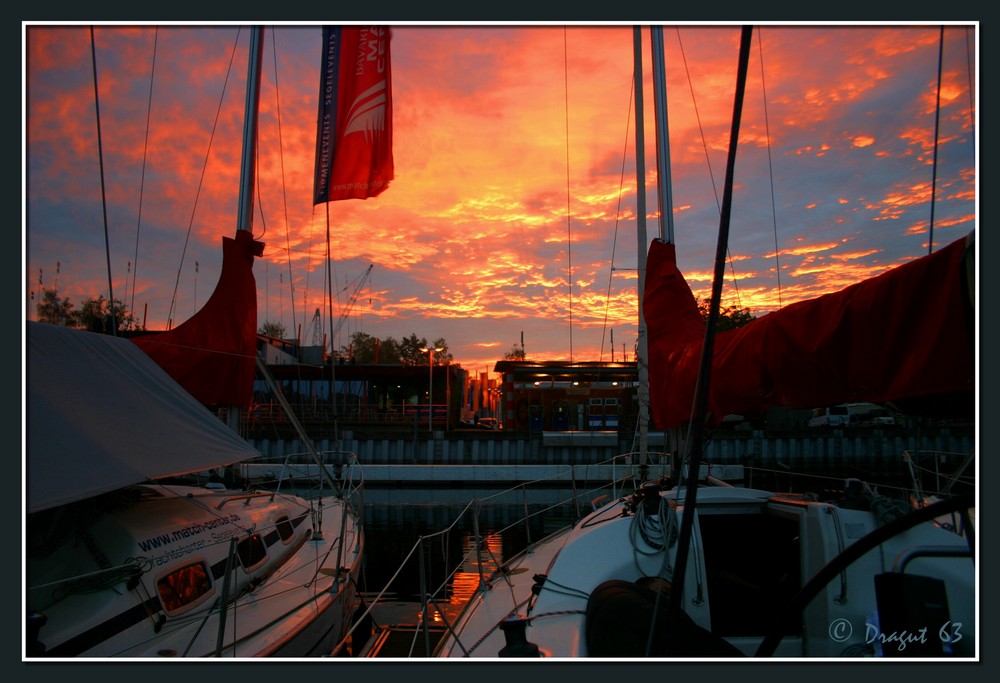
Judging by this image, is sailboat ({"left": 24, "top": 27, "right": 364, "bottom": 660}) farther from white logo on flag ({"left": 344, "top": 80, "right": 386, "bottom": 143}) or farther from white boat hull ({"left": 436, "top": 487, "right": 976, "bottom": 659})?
white logo on flag ({"left": 344, "top": 80, "right": 386, "bottom": 143})

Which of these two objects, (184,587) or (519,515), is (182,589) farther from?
(519,515)

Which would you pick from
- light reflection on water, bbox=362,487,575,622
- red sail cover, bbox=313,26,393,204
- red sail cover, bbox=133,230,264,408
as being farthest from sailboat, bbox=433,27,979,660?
→ red sail cover, bbox=313,26,393,204

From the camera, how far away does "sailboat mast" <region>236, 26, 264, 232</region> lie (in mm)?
8617

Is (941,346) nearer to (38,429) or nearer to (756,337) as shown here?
(756,337)

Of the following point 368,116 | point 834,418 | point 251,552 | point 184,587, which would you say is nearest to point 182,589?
point 184,587

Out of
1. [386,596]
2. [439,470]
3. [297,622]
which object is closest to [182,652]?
[297,622]

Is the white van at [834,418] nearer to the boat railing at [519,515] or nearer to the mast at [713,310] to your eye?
the boat railing at [519,515]

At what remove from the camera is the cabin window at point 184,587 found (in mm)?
4973

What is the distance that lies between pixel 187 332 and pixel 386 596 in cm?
581

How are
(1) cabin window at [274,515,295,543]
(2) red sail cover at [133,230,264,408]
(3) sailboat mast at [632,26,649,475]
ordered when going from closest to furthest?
(2) red sail cover at [133,230,264,408]
(1) cabin window at [274,515,295,543]
(3) sailboat mast at [632,26,649,475]

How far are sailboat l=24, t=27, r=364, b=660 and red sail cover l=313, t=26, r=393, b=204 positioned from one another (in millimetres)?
2677

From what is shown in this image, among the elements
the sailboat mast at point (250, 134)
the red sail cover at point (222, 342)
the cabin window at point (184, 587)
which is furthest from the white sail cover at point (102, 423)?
the sailboat mast at point (250, 134)

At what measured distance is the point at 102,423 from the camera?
4.91 meters

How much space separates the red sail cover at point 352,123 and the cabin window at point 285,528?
4.27 metres
